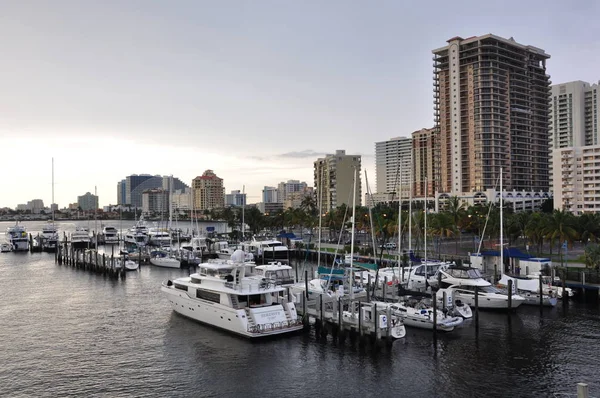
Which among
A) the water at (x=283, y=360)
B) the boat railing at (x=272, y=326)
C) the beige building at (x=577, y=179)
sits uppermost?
the beige building at (x=577, y=179)

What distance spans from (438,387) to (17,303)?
45988mm

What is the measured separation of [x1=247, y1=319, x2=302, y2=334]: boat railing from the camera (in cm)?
3669

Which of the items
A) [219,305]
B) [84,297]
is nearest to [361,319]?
[219,305]

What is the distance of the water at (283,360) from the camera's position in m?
28.9

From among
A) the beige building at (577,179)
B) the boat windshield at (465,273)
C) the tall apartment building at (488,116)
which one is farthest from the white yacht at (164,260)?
the tall apartment building at (488,116)

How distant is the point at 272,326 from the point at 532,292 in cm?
2649

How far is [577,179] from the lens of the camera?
464 feet

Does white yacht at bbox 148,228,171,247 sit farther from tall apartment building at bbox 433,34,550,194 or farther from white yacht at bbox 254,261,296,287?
tall apartment building at bbox 433,34,550,194

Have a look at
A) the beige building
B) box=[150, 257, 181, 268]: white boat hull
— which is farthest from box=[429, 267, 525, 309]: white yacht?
the beige building

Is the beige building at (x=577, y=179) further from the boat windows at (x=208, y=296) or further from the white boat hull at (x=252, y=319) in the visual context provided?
the boat windows at (x=208, y=296)

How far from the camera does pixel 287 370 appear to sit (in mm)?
31516

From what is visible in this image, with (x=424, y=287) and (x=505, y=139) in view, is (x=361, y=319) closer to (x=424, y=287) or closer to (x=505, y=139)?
(x=424, y=287)

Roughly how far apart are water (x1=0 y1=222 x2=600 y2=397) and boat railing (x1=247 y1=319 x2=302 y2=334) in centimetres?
92

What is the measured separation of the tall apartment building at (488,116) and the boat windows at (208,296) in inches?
5794
